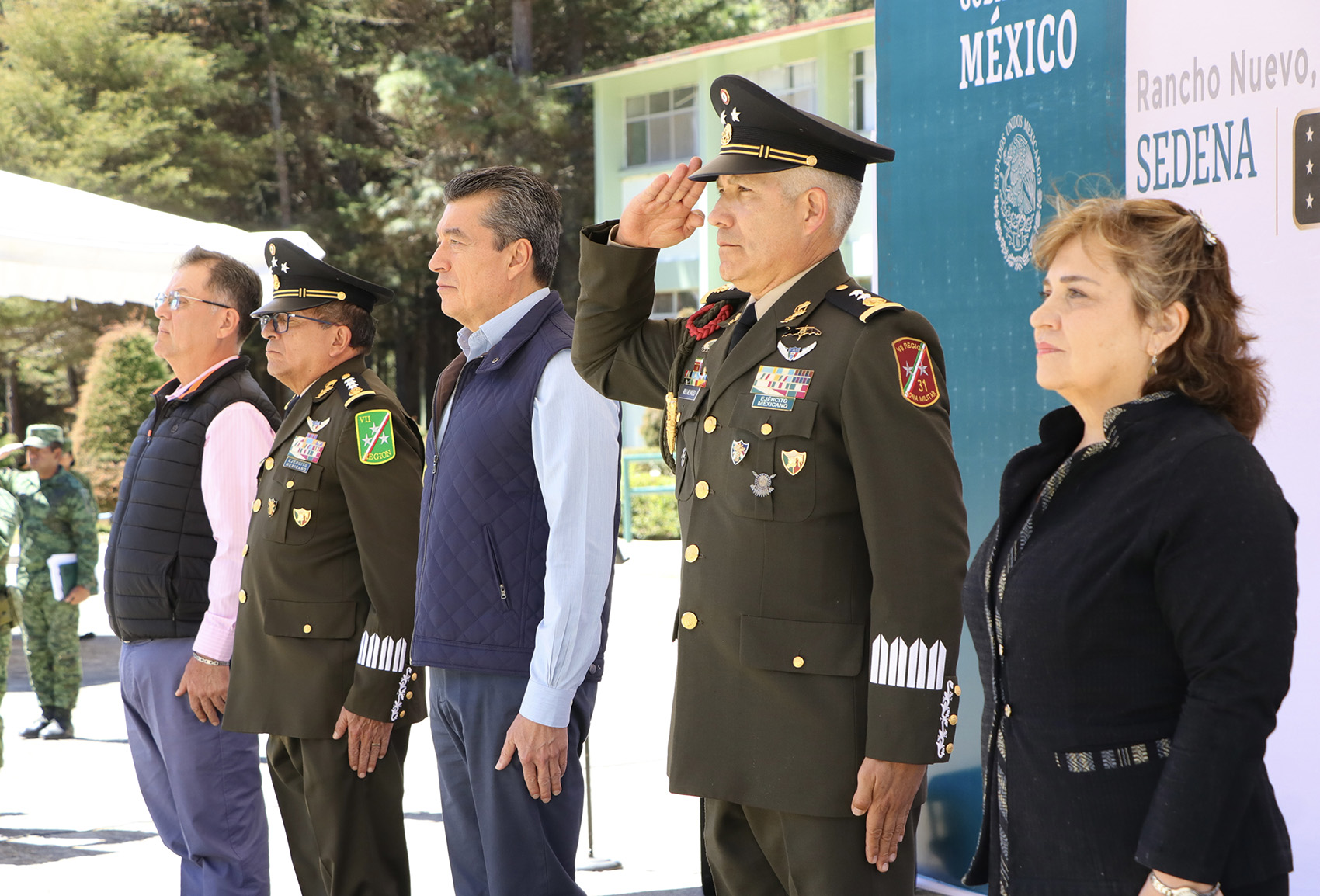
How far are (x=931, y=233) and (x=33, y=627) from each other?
6.10 meters

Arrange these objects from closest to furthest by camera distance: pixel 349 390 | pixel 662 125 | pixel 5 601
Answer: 1. pixel 349 390
2. pixel 5 601
3. pixel 662 125

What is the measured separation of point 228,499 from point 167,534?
0.75ft

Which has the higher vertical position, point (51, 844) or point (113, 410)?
point (113, 410)

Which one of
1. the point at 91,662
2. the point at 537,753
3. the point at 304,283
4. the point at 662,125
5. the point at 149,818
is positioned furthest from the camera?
the point at 662,125

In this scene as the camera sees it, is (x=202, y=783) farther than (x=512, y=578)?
Yes

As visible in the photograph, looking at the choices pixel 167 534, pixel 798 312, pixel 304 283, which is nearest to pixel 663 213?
pixel 798 312

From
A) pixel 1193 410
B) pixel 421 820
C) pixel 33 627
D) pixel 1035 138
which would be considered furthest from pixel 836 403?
pixel 33 627

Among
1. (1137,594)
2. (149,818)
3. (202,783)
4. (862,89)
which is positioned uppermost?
(862,89)

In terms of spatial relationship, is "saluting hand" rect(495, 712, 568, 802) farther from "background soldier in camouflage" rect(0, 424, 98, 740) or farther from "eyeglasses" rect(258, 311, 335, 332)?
"background soldier in camouflage" rect(0, 424, 98, 740)

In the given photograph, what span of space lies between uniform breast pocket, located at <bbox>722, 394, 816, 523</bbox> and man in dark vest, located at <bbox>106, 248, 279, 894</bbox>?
78.9 inches

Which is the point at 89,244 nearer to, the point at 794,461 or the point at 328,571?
the point at 328,571

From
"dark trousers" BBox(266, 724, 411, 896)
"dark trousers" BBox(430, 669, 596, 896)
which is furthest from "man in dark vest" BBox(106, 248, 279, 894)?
"dark trousers" BBox(430, 669, 596, 896)

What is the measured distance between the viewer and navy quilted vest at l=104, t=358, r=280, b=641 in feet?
13.1

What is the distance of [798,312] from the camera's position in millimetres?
2484
